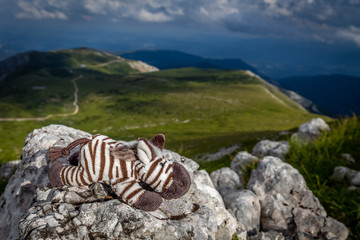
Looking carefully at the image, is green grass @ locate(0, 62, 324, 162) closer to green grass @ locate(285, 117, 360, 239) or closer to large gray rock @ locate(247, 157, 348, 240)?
green grass @ locate(285, 117, 360, 239)

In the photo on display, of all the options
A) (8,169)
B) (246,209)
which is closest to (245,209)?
(246,209)

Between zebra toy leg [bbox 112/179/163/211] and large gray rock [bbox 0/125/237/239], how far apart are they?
16 centimetres

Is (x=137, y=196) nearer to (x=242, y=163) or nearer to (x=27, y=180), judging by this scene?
(x=27, y=180)

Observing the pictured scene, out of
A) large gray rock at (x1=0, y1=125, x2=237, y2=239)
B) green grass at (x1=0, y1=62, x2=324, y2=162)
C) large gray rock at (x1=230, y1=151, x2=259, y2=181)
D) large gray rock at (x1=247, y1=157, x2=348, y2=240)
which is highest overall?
large gray rock at (x1=0, y1=125, x2=237, y2=239)

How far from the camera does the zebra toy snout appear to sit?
195 inches

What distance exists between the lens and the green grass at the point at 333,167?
8.71m

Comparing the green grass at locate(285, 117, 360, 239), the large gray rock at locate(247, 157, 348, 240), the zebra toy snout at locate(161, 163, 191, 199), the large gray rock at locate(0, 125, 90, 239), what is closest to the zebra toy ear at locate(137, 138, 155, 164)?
the zebra toy snout at locate(161, 163, 191, 199)

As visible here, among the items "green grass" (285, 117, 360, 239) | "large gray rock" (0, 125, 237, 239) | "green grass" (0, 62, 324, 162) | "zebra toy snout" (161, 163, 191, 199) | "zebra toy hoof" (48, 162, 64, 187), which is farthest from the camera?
"green grass" (0, 62, 324, 162)

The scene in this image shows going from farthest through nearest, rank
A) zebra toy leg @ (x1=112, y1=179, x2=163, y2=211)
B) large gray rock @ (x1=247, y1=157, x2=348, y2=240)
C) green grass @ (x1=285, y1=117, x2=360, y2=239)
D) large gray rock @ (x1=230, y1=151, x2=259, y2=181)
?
large gray rock @ (x1=230, y1=151, x2=259, y2=181), green grass @ (x1=285, y1=117, x2=360, y2=239), large gray rock @ (x1=247, y1=157, x2=348, y2=240), zebra toy leg @ (x1=112, y1=179, x2=163, y2=211)

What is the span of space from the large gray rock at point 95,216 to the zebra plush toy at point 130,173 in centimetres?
25

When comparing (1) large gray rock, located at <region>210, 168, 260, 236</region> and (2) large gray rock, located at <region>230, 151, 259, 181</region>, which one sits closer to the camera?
(1) large gray rock, located at <region>210, 168, 260, 236</region>

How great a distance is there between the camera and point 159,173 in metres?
4.79

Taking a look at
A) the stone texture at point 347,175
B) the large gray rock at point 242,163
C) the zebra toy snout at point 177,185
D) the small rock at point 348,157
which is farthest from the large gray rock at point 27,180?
the small rock at point 348,157

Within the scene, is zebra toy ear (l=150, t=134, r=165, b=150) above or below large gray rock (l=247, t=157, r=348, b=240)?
above
